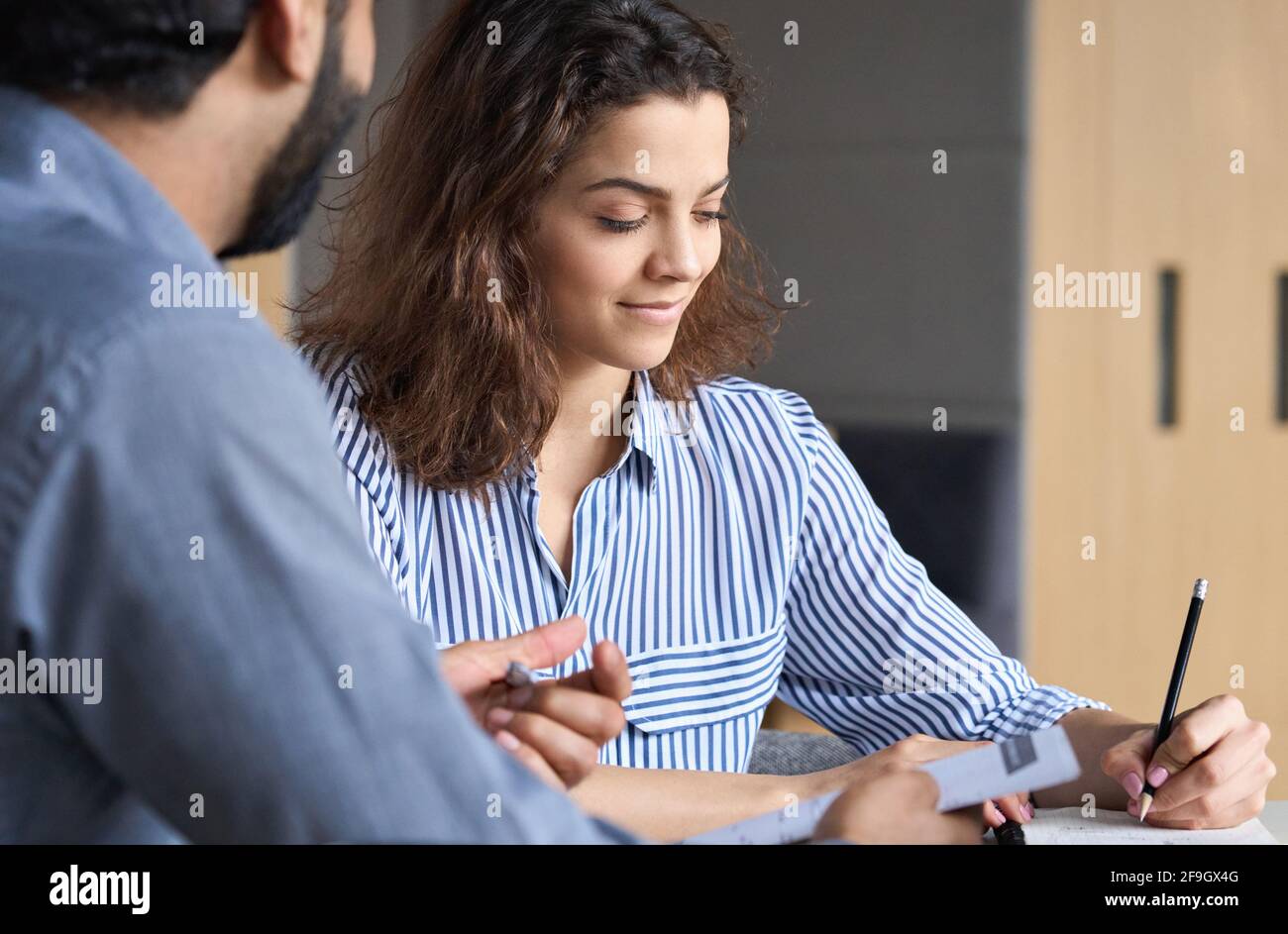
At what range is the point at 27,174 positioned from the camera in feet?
1.78

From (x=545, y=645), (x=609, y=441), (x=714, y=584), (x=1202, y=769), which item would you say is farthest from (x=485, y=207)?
(x=1202, y=769)

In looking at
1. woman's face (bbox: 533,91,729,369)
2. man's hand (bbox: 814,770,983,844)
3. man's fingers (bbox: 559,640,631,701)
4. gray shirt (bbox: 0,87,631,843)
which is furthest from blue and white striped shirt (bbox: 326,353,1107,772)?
gray shirt (bbox: 0,87,631,843)

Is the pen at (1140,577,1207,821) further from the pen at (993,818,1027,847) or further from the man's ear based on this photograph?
the man's ear

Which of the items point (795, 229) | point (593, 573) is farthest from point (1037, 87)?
point (593, 573)

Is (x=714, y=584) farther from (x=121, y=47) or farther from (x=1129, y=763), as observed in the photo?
(x=121, y=47)

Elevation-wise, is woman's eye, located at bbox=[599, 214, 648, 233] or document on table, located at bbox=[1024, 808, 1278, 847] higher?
woman's eye, located at bbox=[599, 214, 648, 233]

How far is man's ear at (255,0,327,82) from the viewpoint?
1.82 feet

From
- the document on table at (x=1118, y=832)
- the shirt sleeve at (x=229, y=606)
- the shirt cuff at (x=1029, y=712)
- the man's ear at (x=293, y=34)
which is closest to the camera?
the shirt sleeve at (x=229, y=606)

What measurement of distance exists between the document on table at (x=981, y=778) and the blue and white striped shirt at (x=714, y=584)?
0.44 m

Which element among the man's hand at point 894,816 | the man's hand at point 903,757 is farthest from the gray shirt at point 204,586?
the man's hand at point 903,757

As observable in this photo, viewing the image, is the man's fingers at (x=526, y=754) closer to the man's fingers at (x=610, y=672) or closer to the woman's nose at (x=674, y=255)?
the man's fingers at (x=610, y=672)

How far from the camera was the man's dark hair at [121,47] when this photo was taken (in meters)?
0.54

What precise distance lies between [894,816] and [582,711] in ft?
0.59

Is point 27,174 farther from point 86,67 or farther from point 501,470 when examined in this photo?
point 501,470
